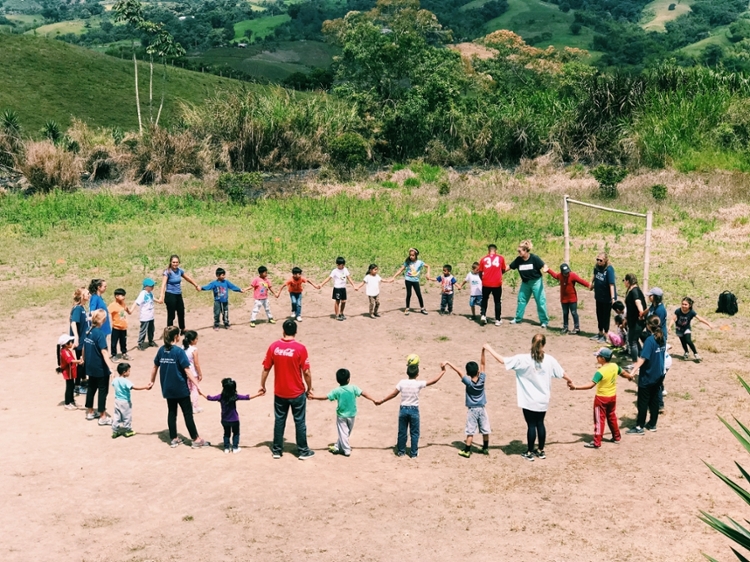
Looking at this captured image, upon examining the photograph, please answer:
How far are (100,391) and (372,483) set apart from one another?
457 cm

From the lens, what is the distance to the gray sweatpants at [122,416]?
1185 centimetres

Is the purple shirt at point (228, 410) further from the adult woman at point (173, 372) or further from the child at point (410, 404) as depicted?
the child at point (410, 404)

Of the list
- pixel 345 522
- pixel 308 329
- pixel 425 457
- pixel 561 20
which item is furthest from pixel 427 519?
pixel 561 20

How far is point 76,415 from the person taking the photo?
42.5 ft

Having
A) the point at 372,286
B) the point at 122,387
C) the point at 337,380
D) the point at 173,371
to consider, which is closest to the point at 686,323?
the point at 372,286

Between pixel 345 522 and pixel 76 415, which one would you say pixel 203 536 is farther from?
pixel 76 415

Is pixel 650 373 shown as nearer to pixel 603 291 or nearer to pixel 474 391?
pixel 474 391

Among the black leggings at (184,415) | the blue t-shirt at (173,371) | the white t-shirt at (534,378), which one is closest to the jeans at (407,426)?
the white t-shirt at (534,378)

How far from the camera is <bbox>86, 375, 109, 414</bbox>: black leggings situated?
12.5 metres

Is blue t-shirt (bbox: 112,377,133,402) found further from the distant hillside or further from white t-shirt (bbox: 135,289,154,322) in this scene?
the distant hillside

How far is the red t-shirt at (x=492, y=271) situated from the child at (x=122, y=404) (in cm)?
857

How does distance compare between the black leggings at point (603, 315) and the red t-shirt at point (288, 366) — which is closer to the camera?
the red t-shirt at point (288, 366)

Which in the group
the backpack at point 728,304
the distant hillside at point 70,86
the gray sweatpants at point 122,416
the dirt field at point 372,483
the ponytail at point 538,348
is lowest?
→ the dirt field at point 372,483

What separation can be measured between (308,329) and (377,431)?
578 cm
